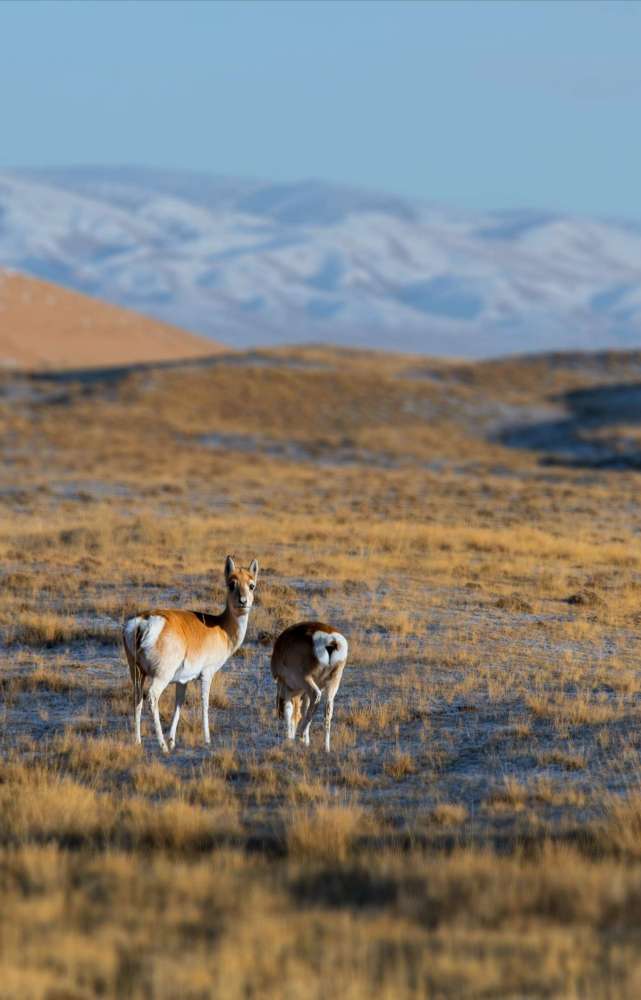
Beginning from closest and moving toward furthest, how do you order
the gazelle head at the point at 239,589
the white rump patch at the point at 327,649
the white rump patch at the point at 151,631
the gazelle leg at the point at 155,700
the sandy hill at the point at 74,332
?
1. the white rump patch at the point at 151,631
2. the gazelle leg at the point at 155,700
3. the white rump patch at the point at 327,649
4. the gazelle head at the point at 239,589
5. the sandy hill at the point at 74,332

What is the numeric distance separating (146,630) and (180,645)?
342mm

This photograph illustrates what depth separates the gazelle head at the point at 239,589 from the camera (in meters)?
11.7

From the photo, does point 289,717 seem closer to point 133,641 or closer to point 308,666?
point 308,666

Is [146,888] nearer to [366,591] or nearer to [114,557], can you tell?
[366,591]

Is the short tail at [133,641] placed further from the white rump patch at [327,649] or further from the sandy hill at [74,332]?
the sandy hill at [74,332]

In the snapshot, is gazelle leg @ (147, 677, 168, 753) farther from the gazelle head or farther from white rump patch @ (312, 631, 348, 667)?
white rump patch @ (312, 631, 348, 667)

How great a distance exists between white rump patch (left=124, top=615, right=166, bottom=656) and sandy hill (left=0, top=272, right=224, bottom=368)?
106 m

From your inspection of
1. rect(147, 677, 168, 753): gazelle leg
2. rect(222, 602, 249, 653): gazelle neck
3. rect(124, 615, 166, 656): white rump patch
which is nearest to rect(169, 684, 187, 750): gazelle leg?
rect(147, 677, 168, 753): gazelle leg

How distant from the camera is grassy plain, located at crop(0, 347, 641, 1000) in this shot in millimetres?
6766

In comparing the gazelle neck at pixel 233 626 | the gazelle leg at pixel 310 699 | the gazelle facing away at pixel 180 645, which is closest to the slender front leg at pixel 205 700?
the gazelle facing away at pixel 180 645

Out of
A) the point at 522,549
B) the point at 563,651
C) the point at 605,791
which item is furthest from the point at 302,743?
the point at 522,549

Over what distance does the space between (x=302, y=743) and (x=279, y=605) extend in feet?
21.1

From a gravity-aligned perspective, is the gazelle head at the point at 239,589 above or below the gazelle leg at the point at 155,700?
above

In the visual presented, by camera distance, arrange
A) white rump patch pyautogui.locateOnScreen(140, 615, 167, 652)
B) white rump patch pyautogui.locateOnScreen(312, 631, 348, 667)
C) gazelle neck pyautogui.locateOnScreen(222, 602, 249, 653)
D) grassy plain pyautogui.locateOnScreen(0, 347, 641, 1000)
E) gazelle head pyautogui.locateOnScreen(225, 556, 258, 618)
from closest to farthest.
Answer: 1. grassy plain pyautogui.locateOnScreen(0, 347, 641, 1000)
2. white rump patch pyautogui.locateOnScreen(140, 615, 167, 652)
3. white rump patch pyautogui.locateOnScreen(312, 631, 348, 667)
4. gazelle head pyautogui.locateOnScreen(225, 556, 258, 618)
5. gazelle neck pyautogui.locateOnScreen(222, 602, 249, 653)
